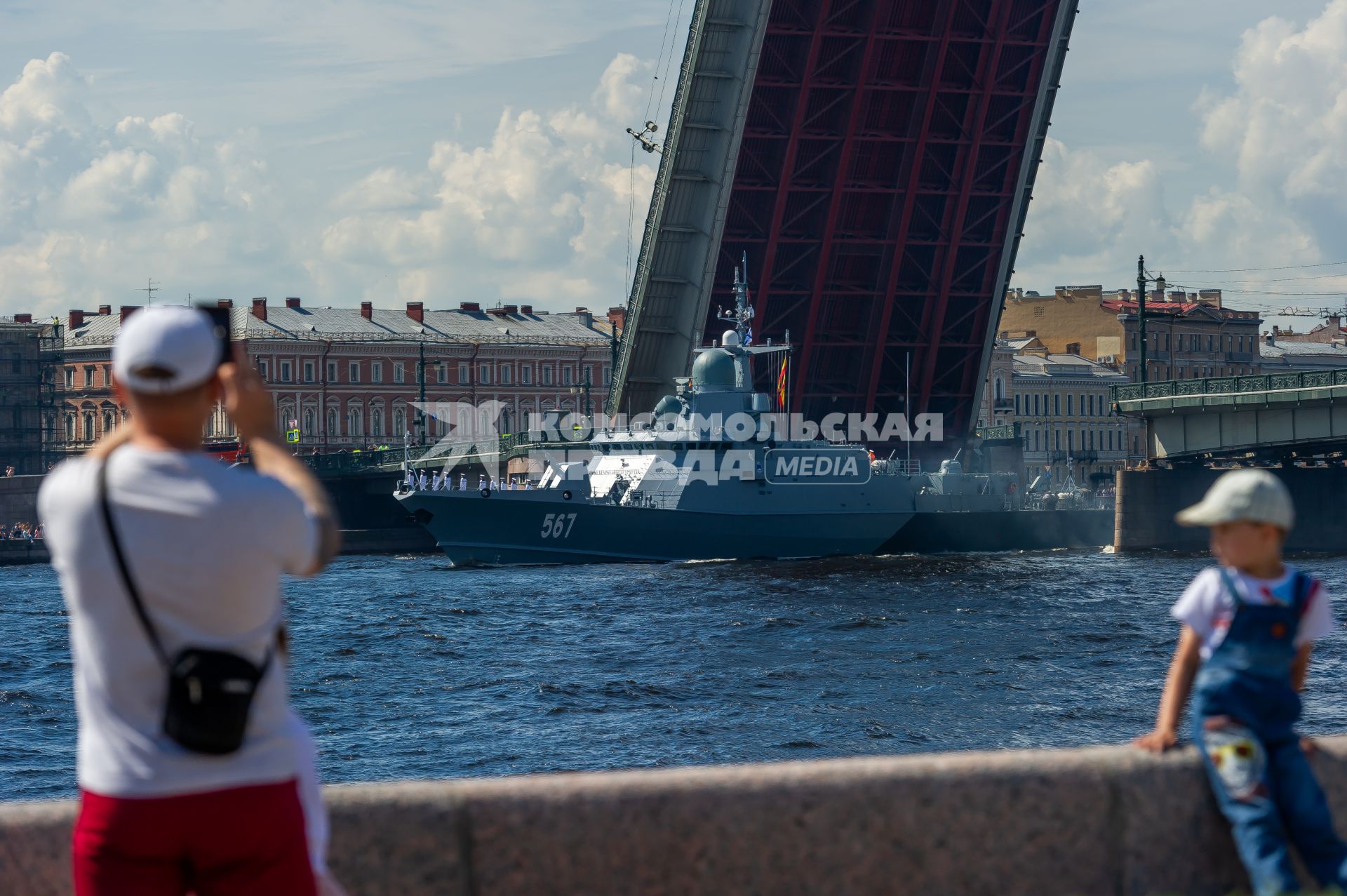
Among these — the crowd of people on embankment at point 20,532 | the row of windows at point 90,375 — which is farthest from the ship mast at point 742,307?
the row of windows at point 90,375

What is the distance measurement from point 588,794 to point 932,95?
93.9 feet

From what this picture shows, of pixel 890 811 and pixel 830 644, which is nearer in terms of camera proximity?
pixel 890 811

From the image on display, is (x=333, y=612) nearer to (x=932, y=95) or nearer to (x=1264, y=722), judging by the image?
(x=932, y=95)

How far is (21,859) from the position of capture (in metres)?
3.25

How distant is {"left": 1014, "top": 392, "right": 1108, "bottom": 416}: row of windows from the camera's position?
2825 inches

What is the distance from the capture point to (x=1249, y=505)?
11.3 feet

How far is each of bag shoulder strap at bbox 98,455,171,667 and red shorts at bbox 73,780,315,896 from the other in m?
0.23

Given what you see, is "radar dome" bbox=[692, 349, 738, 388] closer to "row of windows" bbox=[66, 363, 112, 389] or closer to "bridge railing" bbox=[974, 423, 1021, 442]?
"bridge railing" bbox=[974, 423, 1021, 442]

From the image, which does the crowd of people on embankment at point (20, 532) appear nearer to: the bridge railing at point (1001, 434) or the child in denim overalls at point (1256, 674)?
the bridge railing at point (1001, 434)

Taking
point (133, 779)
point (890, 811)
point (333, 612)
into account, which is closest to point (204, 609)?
point (133, 779)

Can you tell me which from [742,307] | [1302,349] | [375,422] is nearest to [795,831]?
[742,307]

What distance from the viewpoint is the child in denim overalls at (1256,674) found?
3465mm

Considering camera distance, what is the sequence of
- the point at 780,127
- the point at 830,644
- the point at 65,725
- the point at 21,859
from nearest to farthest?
1. the point at 21,859
2. the point at 65,725
3. the point at 830,644
4. the point at 780,127

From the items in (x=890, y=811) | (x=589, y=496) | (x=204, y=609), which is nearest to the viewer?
(x=204, y=609)
